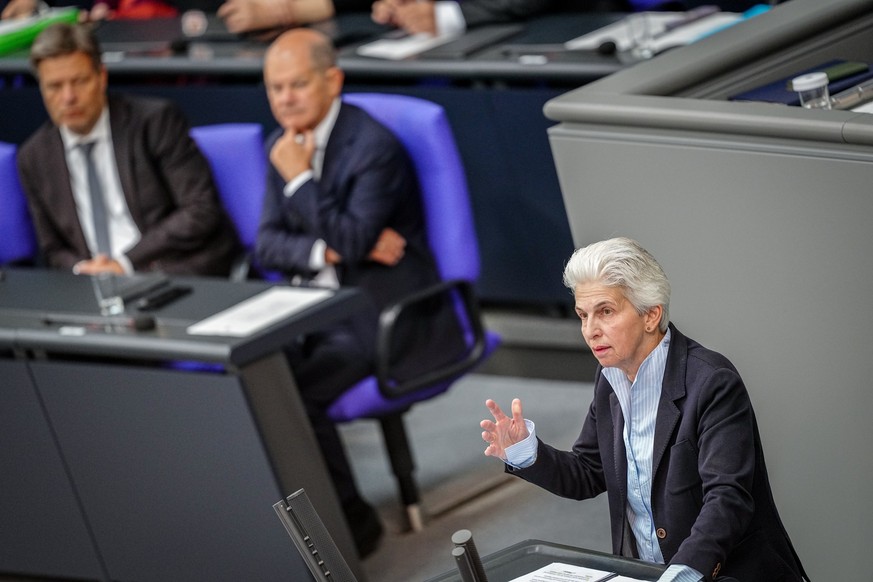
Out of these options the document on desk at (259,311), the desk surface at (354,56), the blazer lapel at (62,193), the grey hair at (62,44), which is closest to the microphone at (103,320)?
the document on desk at (259,311)

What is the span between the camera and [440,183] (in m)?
3.88

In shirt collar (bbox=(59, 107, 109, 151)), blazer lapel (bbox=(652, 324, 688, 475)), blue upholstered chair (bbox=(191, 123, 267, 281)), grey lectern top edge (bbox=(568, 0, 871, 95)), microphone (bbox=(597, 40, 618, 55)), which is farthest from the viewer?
microphone (bbox=(597, 40, 618, 55))

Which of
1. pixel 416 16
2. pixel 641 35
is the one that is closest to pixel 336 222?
pixel 641 35

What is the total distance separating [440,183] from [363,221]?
229 mm

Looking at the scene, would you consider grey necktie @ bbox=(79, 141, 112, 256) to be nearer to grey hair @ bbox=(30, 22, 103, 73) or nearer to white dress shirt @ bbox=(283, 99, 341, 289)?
grey hair @ bbox=(30, 22, 103, 73)

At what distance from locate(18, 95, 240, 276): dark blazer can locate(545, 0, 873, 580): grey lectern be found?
1920mm

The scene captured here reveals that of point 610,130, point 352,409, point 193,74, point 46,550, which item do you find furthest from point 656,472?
point 193,74

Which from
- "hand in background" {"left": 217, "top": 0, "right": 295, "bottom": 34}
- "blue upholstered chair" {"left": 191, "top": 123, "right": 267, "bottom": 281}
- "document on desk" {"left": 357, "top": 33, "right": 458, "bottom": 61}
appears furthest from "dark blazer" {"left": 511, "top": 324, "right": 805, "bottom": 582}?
"hand in background" {"left": 217, "top": 0, "right": 295, "bottom": 34}

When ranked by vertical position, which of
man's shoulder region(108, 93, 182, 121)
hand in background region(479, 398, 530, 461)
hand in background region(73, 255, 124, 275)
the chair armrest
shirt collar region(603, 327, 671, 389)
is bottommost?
the chair armrest

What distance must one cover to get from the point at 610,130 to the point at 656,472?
72cm

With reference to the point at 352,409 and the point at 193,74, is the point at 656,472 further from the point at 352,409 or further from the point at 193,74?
the point at 193,74

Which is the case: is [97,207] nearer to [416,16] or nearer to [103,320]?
[103,320]

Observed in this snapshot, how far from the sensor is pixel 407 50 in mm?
5180

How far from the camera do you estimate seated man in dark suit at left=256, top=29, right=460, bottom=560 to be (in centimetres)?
387
